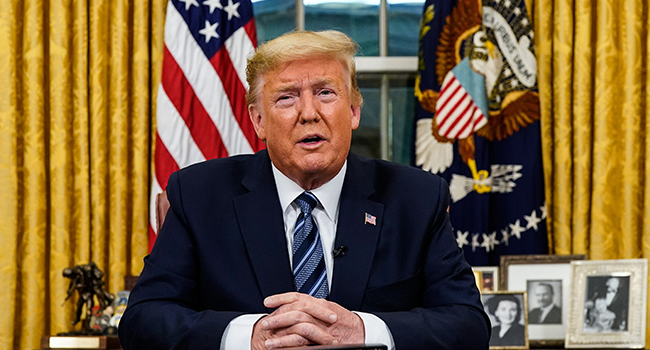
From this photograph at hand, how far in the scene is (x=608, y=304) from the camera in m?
3.11

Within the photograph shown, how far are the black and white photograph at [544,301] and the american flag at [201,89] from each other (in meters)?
1.41

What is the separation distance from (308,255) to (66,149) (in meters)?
→ 2.17

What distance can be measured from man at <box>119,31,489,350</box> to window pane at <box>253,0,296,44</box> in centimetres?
219

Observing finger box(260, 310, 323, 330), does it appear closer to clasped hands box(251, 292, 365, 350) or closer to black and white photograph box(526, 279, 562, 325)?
clasped hands box(251, 292, 365, 350)

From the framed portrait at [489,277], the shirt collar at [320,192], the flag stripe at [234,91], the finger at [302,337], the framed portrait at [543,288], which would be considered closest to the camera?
the finger at [302,337]

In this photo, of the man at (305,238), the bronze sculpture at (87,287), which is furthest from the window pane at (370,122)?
the man at (305,238)

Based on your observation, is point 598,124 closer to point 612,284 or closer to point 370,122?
point 612,284

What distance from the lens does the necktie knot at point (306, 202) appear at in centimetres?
188

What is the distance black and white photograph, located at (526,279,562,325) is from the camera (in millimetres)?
3215

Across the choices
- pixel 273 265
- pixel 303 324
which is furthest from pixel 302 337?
pixel 273 265

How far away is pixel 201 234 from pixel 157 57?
209cm

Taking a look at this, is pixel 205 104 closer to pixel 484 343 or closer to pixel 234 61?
pixel 234 61

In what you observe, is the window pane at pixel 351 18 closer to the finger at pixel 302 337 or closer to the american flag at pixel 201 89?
the american flag at pixel 201 89

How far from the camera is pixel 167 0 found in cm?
372
